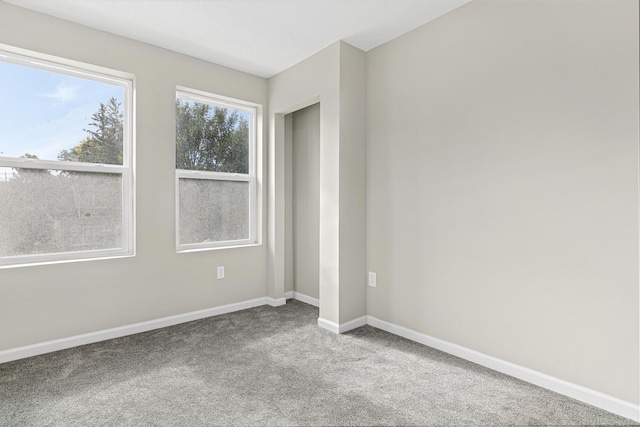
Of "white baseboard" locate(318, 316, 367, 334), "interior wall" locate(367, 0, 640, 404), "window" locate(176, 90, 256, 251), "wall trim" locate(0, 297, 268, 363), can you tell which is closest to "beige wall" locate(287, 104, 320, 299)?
"window" locate(176, 90, 256, 251)

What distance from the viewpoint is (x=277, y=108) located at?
11.8 feet

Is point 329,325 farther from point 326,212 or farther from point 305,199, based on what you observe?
point 305,199

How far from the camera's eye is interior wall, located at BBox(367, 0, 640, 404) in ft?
5.76

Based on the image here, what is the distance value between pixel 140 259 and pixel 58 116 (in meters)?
1.28

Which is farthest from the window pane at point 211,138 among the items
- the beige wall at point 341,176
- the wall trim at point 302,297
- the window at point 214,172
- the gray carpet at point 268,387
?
the gray carpet at point 268,387

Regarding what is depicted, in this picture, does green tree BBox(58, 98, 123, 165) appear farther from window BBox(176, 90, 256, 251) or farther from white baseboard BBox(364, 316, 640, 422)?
white baseboard BBox(364, 316, 640, 422)

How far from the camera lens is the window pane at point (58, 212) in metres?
2.43

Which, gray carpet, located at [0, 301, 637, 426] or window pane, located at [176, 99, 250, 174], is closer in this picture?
gray carpet, located at [0, 301, 637, 426]

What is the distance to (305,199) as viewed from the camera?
3812mm

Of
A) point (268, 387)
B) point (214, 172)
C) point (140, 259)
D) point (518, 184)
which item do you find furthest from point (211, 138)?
point (518, 184)

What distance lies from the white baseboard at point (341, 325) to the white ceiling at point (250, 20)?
95.4 inches

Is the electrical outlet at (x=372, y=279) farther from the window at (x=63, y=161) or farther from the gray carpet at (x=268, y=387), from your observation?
the window at (x=63, y=161)

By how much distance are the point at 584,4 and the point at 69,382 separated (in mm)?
3695

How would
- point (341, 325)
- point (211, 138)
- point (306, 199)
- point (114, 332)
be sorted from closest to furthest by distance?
point (114, 332) < point (341, 325) < point (211, 138) < point (306, 199)
